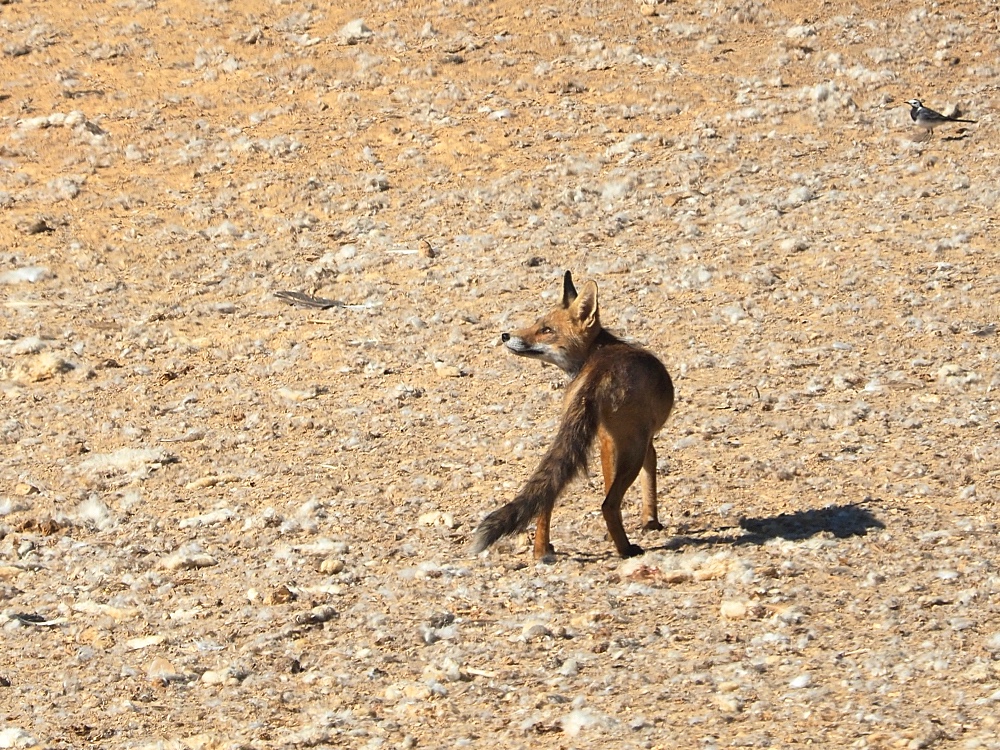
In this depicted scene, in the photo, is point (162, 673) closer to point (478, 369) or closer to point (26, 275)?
point (478, 369)

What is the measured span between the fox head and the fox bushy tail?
40.5 inches

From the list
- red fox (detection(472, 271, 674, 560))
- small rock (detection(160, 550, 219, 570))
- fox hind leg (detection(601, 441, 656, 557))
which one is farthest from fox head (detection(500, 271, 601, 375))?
small rock (detection(160, 550, 219, 570))

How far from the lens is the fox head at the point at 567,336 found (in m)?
7.76

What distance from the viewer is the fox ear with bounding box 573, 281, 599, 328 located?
773 cm

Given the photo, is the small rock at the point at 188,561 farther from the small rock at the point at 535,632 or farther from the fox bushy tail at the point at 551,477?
the small rock at the point at 535,632

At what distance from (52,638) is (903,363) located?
536 cm

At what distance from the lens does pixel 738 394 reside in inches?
A: 334

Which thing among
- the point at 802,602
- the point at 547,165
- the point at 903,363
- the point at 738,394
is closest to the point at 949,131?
the point at 547,165

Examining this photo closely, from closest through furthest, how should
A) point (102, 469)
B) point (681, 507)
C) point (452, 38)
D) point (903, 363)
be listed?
point (681, 507) → point (102, 469) → point (903, 363) → point (452, 38)

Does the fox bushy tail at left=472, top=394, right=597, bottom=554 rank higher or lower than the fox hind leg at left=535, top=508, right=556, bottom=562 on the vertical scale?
higher

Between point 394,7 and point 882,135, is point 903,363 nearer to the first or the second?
point 882,135

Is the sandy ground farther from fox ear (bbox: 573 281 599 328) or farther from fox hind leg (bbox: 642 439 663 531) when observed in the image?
fox ear (bbox: 573 281 599 328)

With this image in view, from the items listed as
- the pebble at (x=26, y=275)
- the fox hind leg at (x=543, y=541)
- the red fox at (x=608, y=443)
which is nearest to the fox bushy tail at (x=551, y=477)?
the red fox at (x=608, y=443)

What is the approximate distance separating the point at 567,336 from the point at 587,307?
0.20 m
